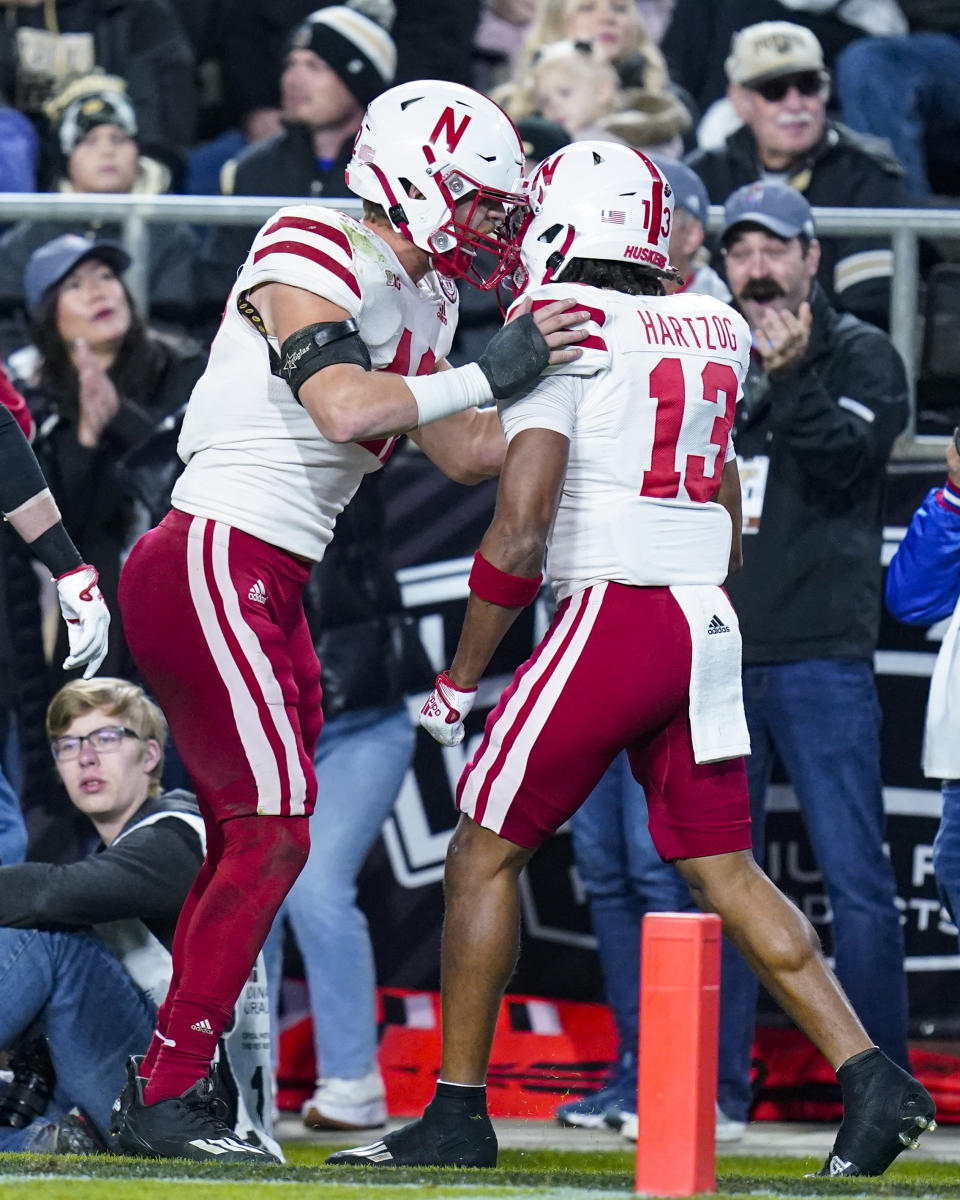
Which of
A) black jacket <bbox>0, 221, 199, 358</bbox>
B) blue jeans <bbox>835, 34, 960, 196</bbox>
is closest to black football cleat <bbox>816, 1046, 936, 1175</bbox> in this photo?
black jacket <bbox>0, 221, 199, 358</bbox>

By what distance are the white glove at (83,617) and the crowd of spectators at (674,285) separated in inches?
40.3

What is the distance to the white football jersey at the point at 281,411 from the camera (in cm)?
406

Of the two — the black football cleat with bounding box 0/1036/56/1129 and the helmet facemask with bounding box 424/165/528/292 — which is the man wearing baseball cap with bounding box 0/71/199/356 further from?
the black football cleat with bounding box 0/1036/56/1129

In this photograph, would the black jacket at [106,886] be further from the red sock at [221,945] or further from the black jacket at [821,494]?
the black jacket at [821,494]

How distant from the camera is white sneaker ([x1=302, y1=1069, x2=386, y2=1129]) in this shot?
5.82 meters

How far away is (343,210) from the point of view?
20.0ft

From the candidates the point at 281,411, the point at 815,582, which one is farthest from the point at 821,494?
the point at 281,411

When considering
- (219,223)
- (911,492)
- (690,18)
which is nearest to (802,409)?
(911,492)

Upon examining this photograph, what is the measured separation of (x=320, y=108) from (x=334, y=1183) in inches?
192

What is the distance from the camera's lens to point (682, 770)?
410 centimetres

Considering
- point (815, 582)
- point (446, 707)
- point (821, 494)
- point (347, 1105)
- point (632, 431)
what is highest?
point (632, 431)

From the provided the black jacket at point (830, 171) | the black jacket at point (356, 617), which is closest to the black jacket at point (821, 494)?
the black jacket at point (356, 617)

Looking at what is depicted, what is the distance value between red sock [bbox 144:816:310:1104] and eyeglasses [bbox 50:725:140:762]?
1265 millimetres

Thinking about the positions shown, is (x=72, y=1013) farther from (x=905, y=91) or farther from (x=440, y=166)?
(x=905, y=91)
